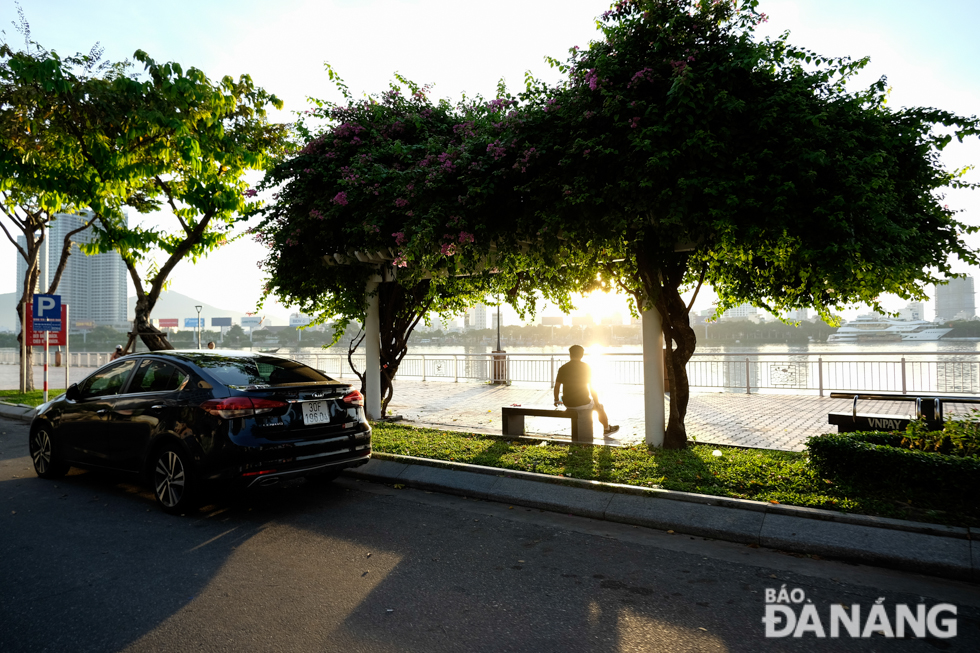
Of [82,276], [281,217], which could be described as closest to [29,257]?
[281,217]

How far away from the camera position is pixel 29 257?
17.1m

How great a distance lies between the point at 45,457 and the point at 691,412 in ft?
36.4

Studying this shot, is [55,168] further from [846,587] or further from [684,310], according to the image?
[846,587]

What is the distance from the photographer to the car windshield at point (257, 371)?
5.62 m

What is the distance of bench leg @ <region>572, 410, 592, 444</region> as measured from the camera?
8539 millimetres

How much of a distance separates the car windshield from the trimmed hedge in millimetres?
5149

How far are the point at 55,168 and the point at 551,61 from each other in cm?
1002

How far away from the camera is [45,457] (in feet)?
23.3

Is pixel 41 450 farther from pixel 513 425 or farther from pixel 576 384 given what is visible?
pixel 576 384

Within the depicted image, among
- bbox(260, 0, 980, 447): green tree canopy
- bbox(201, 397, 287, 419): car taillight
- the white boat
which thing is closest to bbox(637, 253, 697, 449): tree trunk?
bbox(260, 0, 980, 447): green tree canopy

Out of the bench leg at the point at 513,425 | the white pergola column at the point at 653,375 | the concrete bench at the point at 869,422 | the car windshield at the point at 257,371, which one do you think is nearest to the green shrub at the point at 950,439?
the concrete bench at the point at 869,422

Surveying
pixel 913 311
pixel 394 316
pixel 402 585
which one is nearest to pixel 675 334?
pixel 402 585

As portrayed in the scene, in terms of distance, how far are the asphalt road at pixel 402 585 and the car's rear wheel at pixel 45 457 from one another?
1.42 m

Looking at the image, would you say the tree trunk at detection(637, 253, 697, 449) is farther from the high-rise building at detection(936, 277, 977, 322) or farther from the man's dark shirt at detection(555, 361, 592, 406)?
the high-rise building at detection(936, 277, 977, 322)
